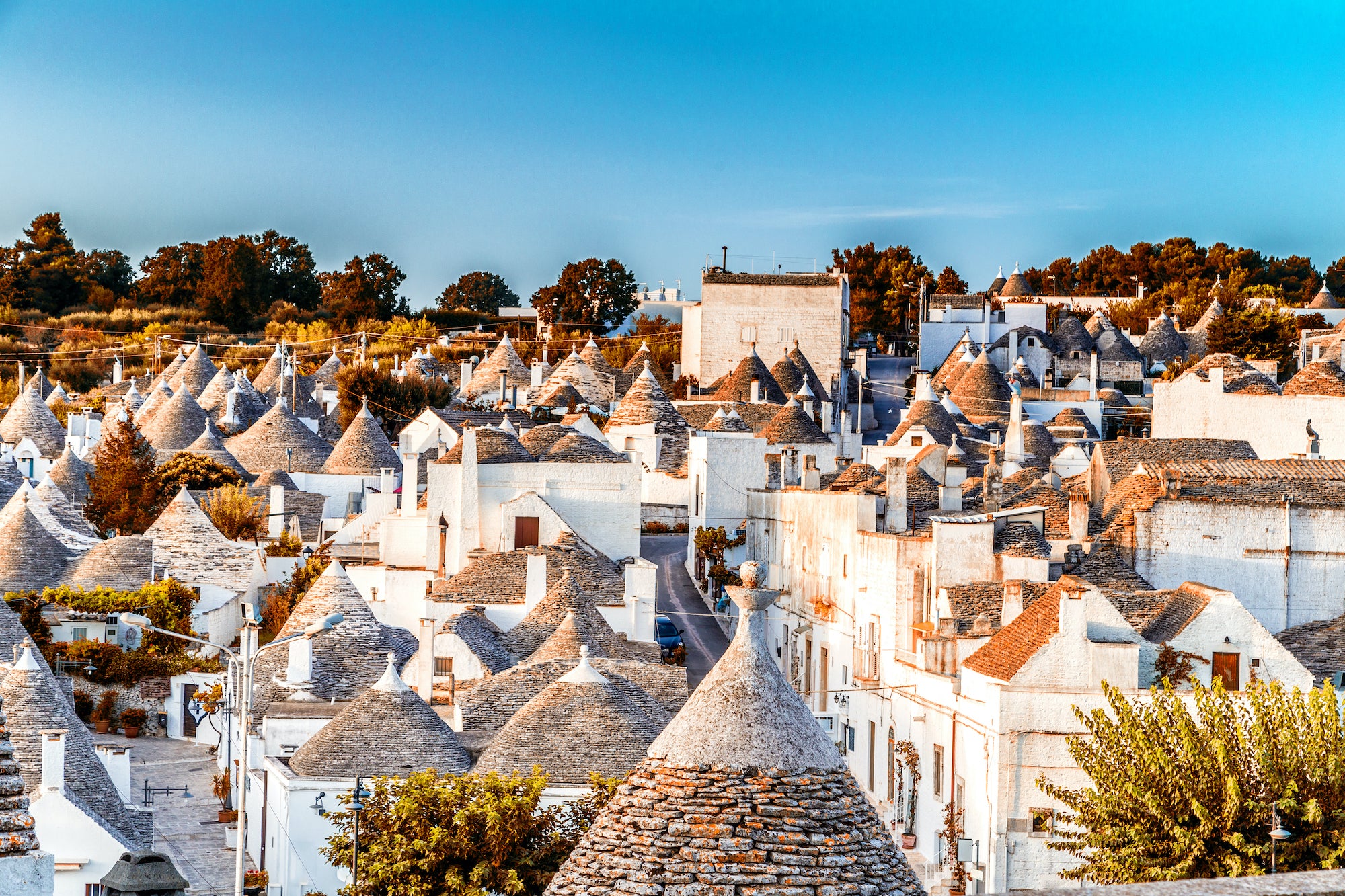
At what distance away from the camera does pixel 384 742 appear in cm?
2673

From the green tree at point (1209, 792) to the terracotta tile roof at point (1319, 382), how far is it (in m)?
30.3

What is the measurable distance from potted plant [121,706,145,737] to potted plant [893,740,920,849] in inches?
832

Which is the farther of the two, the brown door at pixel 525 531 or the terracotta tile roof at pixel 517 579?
the brown door at pixel 525 531

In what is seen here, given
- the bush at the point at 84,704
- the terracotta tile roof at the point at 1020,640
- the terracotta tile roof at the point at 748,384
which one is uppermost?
the terracotta tile roof at the point at 748,384

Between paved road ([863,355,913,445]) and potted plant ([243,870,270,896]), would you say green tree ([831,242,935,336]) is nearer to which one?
paved road ([863,355,913,445])

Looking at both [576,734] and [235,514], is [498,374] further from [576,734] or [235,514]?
[576,734]

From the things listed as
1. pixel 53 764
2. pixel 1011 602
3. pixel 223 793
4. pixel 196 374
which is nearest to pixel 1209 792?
pixel 1011 602

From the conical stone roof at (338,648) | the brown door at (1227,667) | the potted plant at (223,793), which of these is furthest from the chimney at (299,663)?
the brown door at (1227,667)

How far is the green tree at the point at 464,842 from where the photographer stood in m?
21.3

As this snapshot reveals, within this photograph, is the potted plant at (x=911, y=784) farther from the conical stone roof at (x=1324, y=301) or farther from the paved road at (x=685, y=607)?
the conical stone roof at (x=1324, y=301)

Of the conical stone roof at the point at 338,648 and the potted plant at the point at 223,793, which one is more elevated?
the conical stone roof at the point at 338,648

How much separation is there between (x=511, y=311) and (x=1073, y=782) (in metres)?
98.6

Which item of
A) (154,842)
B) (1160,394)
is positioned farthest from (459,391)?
(154,842)

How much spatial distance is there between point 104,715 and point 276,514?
1649 cm
